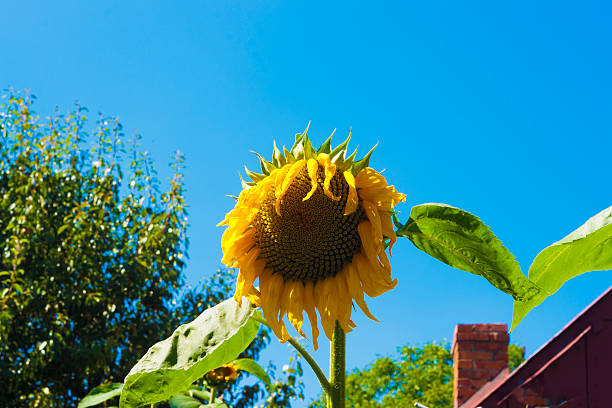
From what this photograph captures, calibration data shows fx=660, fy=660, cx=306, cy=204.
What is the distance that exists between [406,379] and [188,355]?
15.4 metres

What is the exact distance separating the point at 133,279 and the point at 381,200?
28.9ft

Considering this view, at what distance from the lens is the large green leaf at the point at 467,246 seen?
0.97 metres

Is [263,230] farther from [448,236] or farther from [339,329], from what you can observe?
[448,236]

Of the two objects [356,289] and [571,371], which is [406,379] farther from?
[356,289]

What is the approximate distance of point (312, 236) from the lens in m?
1.14

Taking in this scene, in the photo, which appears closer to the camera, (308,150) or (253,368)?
(308,150)

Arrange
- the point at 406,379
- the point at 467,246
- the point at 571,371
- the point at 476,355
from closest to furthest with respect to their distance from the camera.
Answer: the point at 467,246
the point at 571,371
the point at 476,355
the point at 406,379

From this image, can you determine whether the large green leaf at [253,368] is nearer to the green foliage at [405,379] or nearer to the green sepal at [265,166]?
the green sepal at [265,166]

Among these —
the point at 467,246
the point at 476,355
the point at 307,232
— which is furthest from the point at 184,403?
the point at 476,355

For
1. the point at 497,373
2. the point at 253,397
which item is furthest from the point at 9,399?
the point at 497,373

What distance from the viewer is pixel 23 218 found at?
916 centimetres

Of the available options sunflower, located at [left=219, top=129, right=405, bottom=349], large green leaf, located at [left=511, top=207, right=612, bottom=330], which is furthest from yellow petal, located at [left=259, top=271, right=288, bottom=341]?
large green leaf, located at [left=511, top=207, right=612, bottom=330]

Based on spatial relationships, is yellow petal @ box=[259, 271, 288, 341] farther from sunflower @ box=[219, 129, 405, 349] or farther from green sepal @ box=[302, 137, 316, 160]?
green sepal @ box=[302, 137, 316, 160]

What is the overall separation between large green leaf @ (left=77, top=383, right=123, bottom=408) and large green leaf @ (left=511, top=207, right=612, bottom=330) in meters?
1.48
